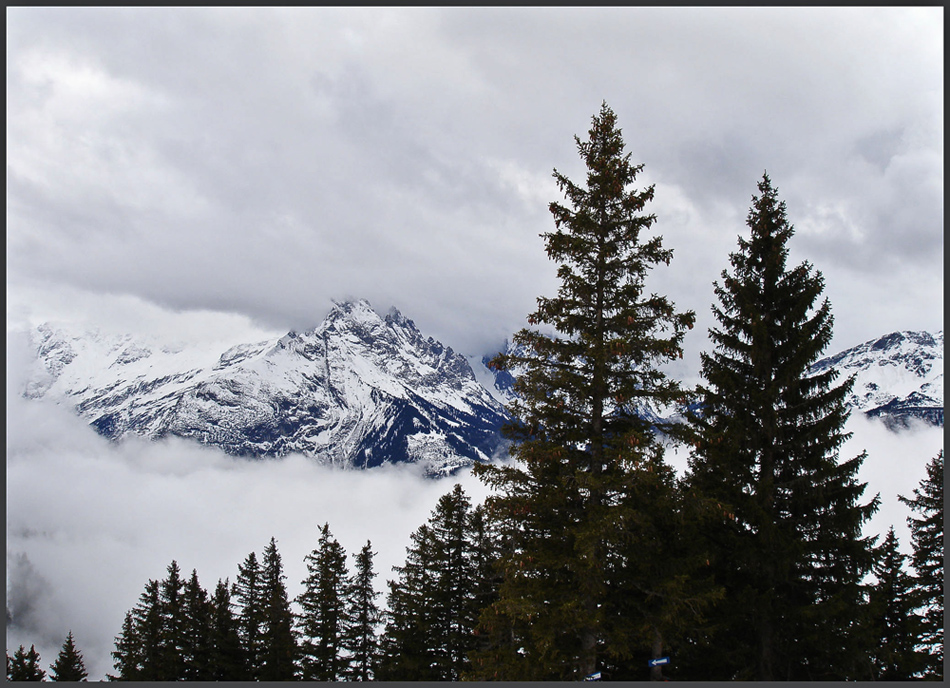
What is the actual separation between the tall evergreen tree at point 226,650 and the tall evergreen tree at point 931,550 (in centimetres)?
3661

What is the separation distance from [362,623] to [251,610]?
379 inches

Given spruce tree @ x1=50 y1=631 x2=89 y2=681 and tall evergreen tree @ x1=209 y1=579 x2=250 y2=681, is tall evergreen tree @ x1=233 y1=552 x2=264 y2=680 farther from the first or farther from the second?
spruce tree @ x1=50 y1=631 x2=89 y2=681

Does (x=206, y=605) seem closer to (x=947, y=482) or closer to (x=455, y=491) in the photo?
(x=455, y=491)

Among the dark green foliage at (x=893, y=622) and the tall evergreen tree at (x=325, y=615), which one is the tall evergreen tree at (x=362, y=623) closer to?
the tall evergreen tree at (x=325, y=615)

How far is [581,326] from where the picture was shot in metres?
12.9

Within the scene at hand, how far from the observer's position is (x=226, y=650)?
3725 cm

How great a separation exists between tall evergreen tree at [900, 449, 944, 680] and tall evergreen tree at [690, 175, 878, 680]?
9.73 meters

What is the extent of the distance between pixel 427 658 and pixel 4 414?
74.5 feet

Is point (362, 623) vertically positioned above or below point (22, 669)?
above

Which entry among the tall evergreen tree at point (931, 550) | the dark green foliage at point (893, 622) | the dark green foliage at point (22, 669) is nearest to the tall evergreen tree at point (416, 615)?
the dark green foliage at point (893, 622)

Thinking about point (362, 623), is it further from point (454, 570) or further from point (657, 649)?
point (657, 649)

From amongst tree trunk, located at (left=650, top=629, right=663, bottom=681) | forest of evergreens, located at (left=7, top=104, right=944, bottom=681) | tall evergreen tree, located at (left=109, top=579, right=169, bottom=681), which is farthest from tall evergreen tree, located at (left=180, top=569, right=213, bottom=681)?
tree trunk, located at (left=650, top=629, right=663, bottom=681)

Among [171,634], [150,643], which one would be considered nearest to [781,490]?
[171,634]

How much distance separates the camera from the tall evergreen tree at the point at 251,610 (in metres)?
37.0
